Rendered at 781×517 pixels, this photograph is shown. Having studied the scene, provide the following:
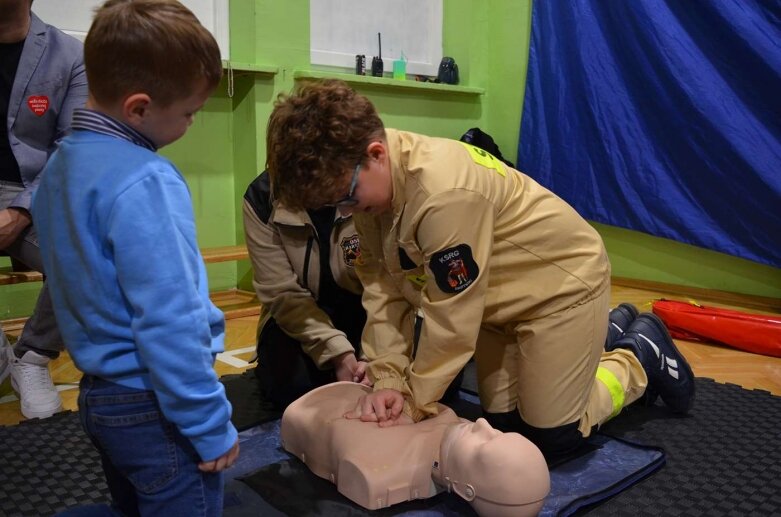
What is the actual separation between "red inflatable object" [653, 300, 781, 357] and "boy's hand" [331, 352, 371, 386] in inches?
61.0

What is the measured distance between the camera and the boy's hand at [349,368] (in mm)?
1724

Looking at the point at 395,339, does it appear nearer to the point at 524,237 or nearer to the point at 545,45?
the point at 524,237

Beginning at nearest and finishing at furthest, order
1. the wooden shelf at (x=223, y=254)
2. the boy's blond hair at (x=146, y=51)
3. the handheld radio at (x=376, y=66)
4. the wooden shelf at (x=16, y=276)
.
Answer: the boy's blond hair at (x=146, y=51)
the wooden shelf at (x=16, y=276)
the wooden shelf at (x=223, y=254)
the handheld radio at (x=376, y=66)

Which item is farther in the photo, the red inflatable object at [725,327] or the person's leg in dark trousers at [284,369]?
the red inflatable object at [725,327]

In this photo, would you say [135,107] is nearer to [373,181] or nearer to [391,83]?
[373,181]

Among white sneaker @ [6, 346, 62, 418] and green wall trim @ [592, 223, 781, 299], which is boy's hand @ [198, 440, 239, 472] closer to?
white sneaker @ [6, 346, 62, 418]

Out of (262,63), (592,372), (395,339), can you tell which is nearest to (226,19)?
(262,63)

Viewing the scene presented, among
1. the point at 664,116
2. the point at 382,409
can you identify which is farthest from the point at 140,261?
the point at 664,116

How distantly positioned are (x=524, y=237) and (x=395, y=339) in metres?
0.39

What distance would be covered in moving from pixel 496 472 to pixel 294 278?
85 cm

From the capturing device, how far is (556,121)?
152 inches

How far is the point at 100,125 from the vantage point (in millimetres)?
852

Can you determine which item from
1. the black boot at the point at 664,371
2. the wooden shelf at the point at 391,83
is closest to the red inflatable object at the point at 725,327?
the black boot at the point at 664,371

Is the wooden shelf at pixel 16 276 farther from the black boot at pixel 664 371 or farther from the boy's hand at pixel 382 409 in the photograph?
the black boot at pixel 664 371
